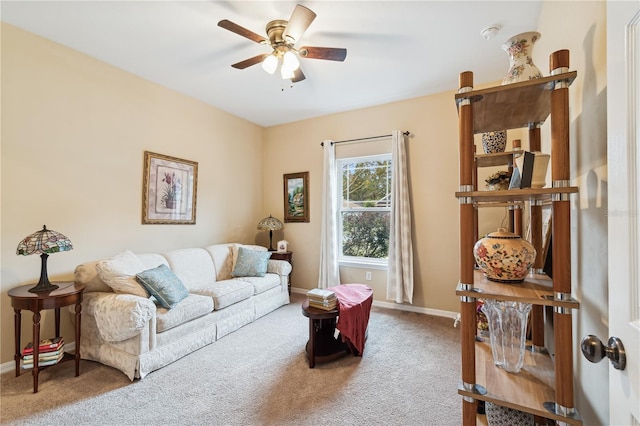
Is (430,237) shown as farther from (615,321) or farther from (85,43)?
(85,43)

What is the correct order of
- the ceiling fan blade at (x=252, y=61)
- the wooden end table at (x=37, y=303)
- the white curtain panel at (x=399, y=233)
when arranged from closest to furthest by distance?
the wooden end table at (x=37, y=303) → the ceiling fan blade at (x=252, y=61) → the white curtain panel at (x=399, y=233)

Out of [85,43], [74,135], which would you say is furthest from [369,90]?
[74,135]

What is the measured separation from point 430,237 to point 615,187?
121 inches

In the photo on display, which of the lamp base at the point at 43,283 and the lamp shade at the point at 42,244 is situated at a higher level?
the lamp shade at the point at 42,244

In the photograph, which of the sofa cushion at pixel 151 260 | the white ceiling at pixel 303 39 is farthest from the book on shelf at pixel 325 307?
the white ceiling at pixel 303 39

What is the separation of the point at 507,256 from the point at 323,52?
199 cm

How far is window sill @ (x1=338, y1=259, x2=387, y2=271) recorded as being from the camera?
4013mm

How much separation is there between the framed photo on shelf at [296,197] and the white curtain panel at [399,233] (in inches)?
56.6

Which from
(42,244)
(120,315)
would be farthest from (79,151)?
(120,315)

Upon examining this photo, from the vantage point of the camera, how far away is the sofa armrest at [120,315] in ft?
7.07

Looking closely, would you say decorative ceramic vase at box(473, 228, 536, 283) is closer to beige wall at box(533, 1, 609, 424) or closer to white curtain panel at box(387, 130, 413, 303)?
beige wall at box(533, 1, 609, 424)

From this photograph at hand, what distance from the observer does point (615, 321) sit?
2.35 ft

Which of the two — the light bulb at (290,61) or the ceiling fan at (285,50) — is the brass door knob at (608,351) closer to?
the ceiling fan at (285,50)

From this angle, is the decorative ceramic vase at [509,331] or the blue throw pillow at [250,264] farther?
the blue throw pillow at [250,264]
